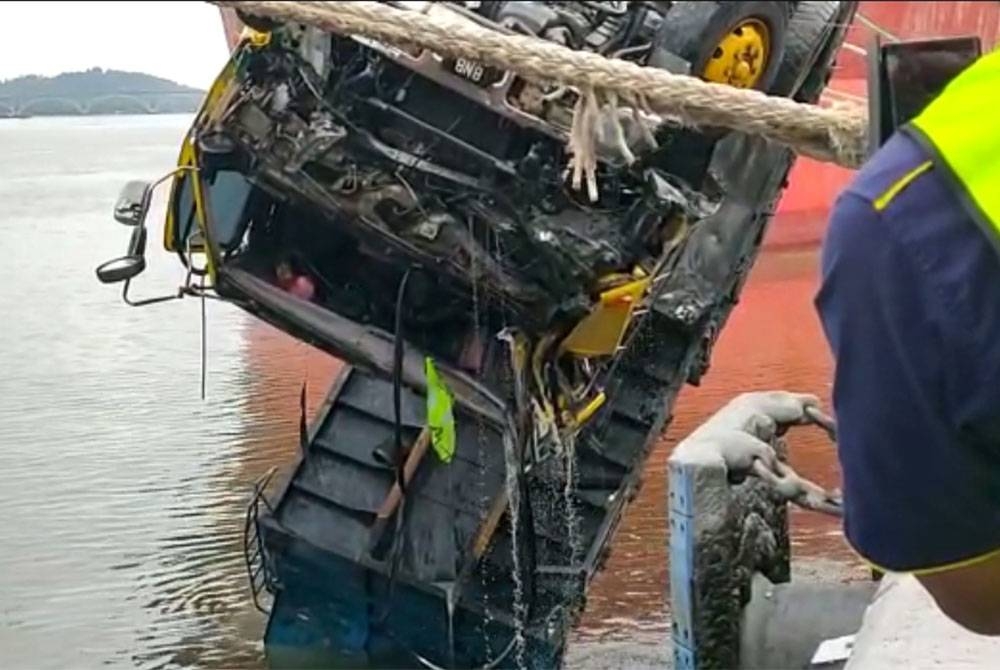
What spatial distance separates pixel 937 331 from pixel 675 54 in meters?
3.57

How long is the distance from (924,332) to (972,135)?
115 mm

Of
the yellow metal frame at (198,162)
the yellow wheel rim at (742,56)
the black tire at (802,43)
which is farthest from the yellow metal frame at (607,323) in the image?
the yellow metal frame at (198,162)

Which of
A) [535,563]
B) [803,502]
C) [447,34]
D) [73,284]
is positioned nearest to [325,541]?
[535,563]

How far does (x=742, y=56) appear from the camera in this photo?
4.61m

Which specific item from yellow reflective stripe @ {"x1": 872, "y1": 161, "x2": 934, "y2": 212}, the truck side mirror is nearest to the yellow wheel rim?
the truck side mirror

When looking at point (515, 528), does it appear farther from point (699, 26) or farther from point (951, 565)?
point (951, 565)

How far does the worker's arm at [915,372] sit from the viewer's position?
879mm

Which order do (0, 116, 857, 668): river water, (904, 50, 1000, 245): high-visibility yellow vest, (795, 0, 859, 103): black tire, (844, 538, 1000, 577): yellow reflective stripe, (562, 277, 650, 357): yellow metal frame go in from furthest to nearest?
(0, 116, 857, 668): river water, (795, 0, 859, 103): black tire, (562, 277, 650, 357): yellow metal frame, (844, 538, 1000, 577): yellow reflective stripe, (904, 50, 1000, 245): high-visibility yellow vest

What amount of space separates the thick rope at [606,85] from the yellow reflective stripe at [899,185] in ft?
4.05

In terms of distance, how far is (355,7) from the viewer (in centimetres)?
222

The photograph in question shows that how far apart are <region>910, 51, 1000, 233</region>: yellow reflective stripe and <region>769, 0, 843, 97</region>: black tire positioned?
13.4 ft

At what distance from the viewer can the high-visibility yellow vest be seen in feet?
2.87

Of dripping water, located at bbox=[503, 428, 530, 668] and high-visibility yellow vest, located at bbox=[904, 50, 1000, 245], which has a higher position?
high-visibility yellow vest, located at bbox=[904, 50, 1000, 245]

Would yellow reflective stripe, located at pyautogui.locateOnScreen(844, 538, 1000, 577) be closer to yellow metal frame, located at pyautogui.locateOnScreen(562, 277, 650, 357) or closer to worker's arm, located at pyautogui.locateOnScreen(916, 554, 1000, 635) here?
worker's arm, located at pyautogui.locateOnScreen(916, 554, 1000, 635)
